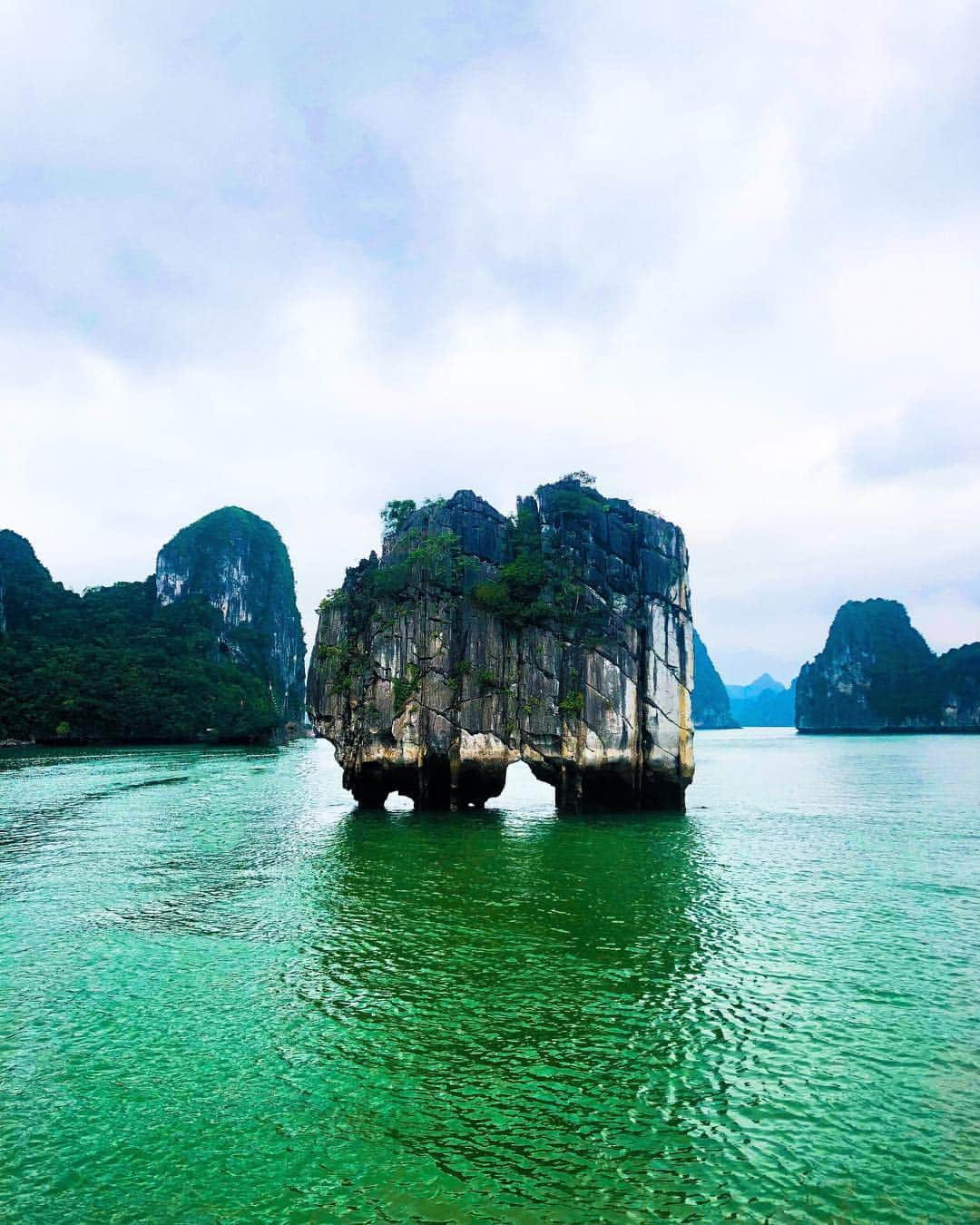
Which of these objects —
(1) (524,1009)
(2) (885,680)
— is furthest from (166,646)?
(2) (885,680)

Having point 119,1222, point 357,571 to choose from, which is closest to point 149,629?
point 357,571

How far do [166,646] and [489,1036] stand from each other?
313 ft

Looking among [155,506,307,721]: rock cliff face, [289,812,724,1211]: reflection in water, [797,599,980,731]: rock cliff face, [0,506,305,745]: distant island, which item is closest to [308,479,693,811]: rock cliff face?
[289,812,724,1211]: reflection in water

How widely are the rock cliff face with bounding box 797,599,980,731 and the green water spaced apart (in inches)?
4719

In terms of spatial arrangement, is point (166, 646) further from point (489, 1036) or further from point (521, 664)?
point (489, 1036)

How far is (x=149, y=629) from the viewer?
98.9 meters

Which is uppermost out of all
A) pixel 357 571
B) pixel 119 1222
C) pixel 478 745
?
pixel 357 571

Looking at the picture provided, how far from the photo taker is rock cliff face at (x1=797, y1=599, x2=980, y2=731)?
123 m

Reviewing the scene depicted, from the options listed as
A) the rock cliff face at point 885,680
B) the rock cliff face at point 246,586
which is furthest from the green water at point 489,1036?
the rock cliff face at point 885,680

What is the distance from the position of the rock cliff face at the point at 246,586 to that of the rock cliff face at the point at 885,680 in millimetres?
102051

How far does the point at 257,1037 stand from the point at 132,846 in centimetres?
1691

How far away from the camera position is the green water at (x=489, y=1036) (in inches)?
284

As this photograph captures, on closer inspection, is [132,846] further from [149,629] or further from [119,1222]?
[149,629]

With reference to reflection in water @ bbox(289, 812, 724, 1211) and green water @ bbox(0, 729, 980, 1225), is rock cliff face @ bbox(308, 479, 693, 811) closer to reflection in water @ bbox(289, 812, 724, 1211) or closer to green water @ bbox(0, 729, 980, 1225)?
green water @ bbox(0, 729, 980, 1225)
